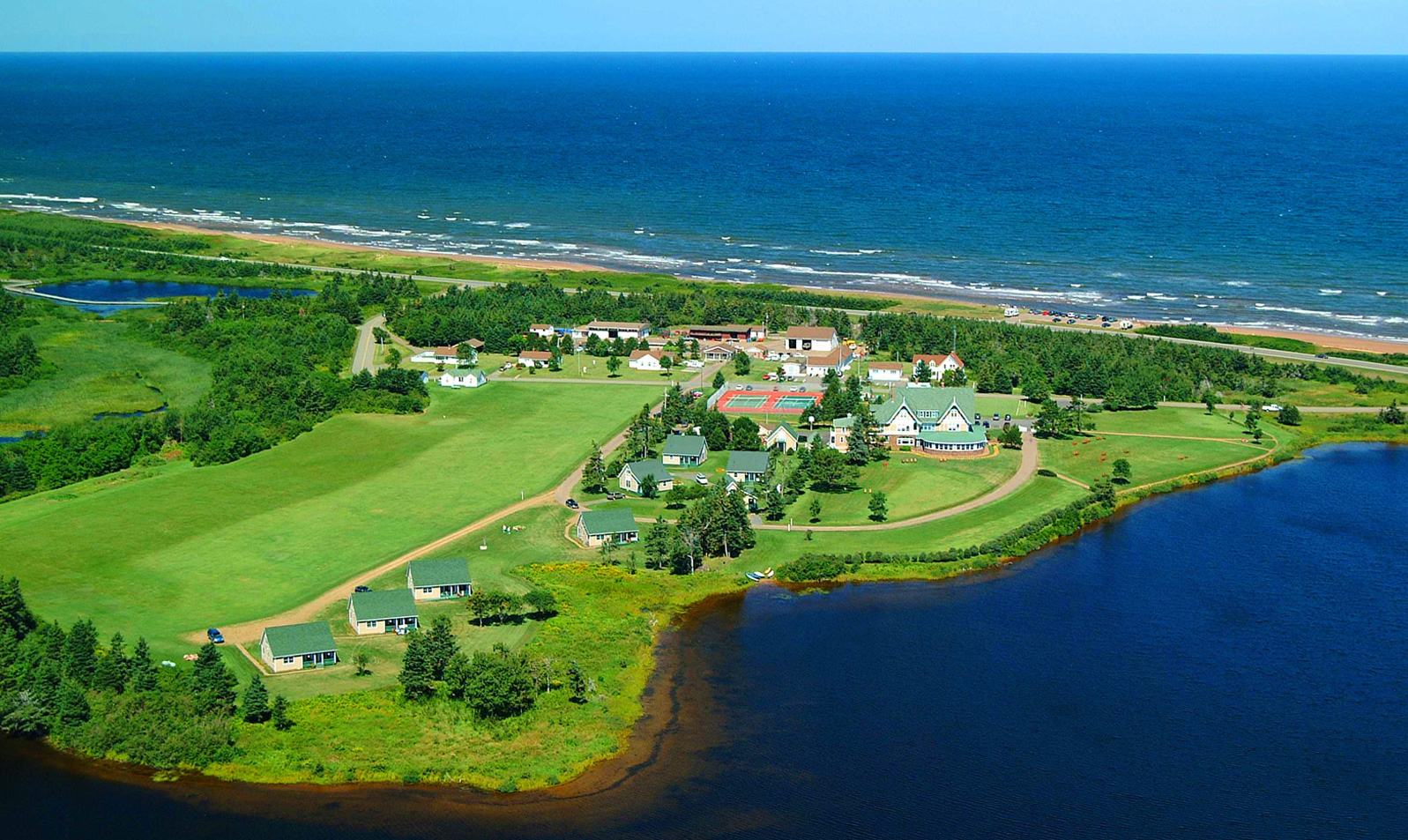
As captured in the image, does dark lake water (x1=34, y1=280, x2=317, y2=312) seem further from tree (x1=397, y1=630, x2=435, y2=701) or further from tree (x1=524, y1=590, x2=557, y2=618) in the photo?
tree (x1=397, y1=630, x2=435, y2=701)

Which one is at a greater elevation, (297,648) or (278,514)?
(278,514)

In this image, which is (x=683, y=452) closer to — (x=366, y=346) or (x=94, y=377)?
(x=366, y=346)

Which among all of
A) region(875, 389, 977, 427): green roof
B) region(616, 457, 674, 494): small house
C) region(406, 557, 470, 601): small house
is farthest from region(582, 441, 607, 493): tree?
region(875, 389, 977, 427): green roof

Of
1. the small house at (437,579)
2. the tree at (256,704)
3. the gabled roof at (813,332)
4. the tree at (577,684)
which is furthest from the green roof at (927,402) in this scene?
the tree at (256,704)

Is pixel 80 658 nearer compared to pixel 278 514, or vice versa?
pixel 80 658

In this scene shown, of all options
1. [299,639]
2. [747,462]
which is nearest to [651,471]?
[747,462]

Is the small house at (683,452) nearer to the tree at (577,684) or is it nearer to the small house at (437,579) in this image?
the small house at (437,579)
